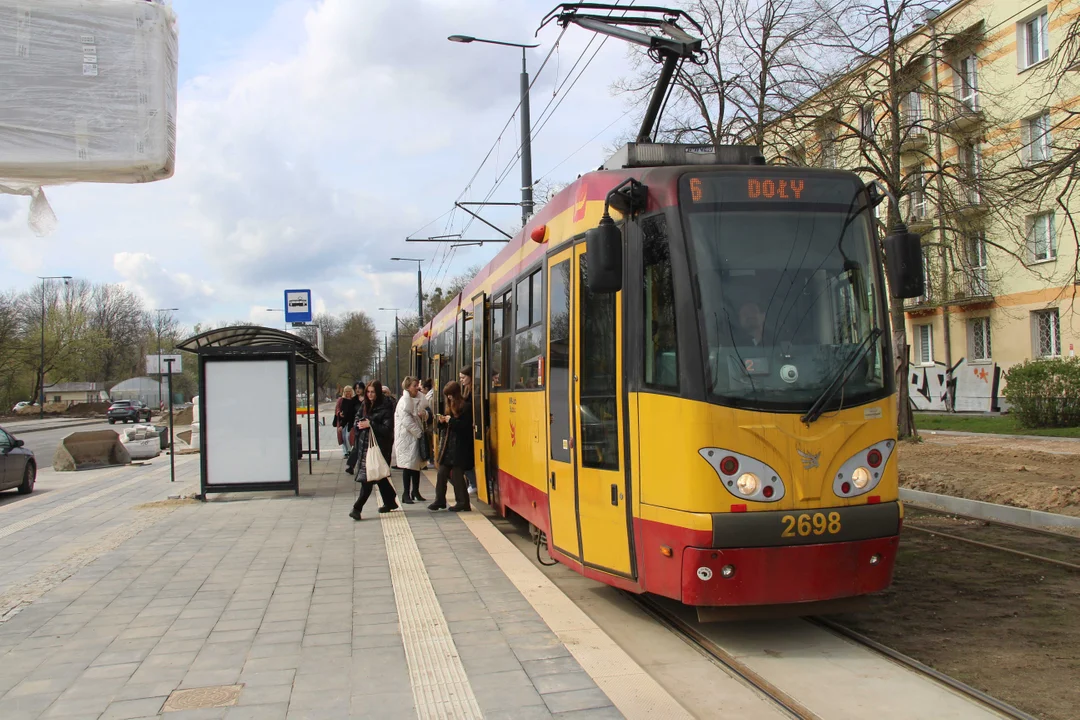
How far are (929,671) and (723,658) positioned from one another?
3.82 ft

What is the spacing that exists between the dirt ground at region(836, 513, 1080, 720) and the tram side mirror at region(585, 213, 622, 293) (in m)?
3.00

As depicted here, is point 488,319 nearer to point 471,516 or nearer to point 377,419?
point 377,419

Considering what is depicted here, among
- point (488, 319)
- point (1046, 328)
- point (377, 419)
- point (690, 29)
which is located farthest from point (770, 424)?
point (1046, 328)

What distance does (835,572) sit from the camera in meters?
5.39

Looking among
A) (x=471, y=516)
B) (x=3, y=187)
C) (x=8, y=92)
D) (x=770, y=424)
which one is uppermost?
(x=8, y=92)

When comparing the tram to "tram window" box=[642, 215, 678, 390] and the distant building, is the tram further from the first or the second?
the distant building

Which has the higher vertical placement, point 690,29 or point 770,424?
point 690,29

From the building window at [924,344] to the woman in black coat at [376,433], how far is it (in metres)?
29.4

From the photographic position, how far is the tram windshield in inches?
215

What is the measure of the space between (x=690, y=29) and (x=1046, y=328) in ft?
54.9

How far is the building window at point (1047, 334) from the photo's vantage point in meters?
28.3

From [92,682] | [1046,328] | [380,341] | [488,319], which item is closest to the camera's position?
[92,682]

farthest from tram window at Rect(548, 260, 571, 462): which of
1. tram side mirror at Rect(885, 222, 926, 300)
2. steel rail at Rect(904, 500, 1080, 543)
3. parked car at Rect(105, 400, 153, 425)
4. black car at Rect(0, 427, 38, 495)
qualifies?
parked car at Rect(105, 400, 153, 425)

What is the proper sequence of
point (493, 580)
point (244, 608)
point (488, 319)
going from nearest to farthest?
point (244, 608) → point (493, 580) → point (488, 319)
